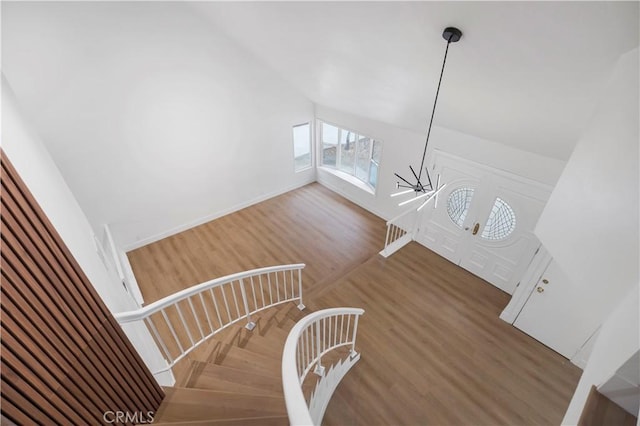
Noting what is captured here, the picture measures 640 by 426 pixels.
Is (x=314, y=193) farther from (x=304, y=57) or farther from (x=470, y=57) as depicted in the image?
(x=470, y=57)

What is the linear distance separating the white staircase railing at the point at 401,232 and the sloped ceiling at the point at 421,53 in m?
1.82

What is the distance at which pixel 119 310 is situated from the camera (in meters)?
2.50

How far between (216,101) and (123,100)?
1.54 meters

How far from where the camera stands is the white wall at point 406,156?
3.90m

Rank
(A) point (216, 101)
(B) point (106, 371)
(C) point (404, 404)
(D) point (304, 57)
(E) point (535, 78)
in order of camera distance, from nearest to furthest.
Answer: (B) point (106, 371) < (E) point (535, 78) < (C) point (404, 404) < (D) point (304, 57) < (A) point (216, 101)

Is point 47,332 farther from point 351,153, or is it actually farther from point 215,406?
point 351,153

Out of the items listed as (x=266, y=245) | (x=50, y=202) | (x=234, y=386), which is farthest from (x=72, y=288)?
(x=266, y=245)

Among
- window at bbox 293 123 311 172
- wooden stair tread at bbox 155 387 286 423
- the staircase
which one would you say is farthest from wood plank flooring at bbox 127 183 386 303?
wooden stair tread at bbox 155 387 286 423

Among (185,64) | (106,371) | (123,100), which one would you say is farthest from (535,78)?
(123,100)

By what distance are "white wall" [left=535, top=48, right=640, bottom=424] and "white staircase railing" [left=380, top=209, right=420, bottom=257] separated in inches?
129

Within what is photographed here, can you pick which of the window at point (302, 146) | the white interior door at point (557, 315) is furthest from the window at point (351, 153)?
the white interior door at point (557, 315)

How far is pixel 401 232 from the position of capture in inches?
245

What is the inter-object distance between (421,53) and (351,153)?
4.76 metres

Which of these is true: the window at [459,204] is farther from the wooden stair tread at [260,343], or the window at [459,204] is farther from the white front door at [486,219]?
the wooden stair tread at [260,343]
